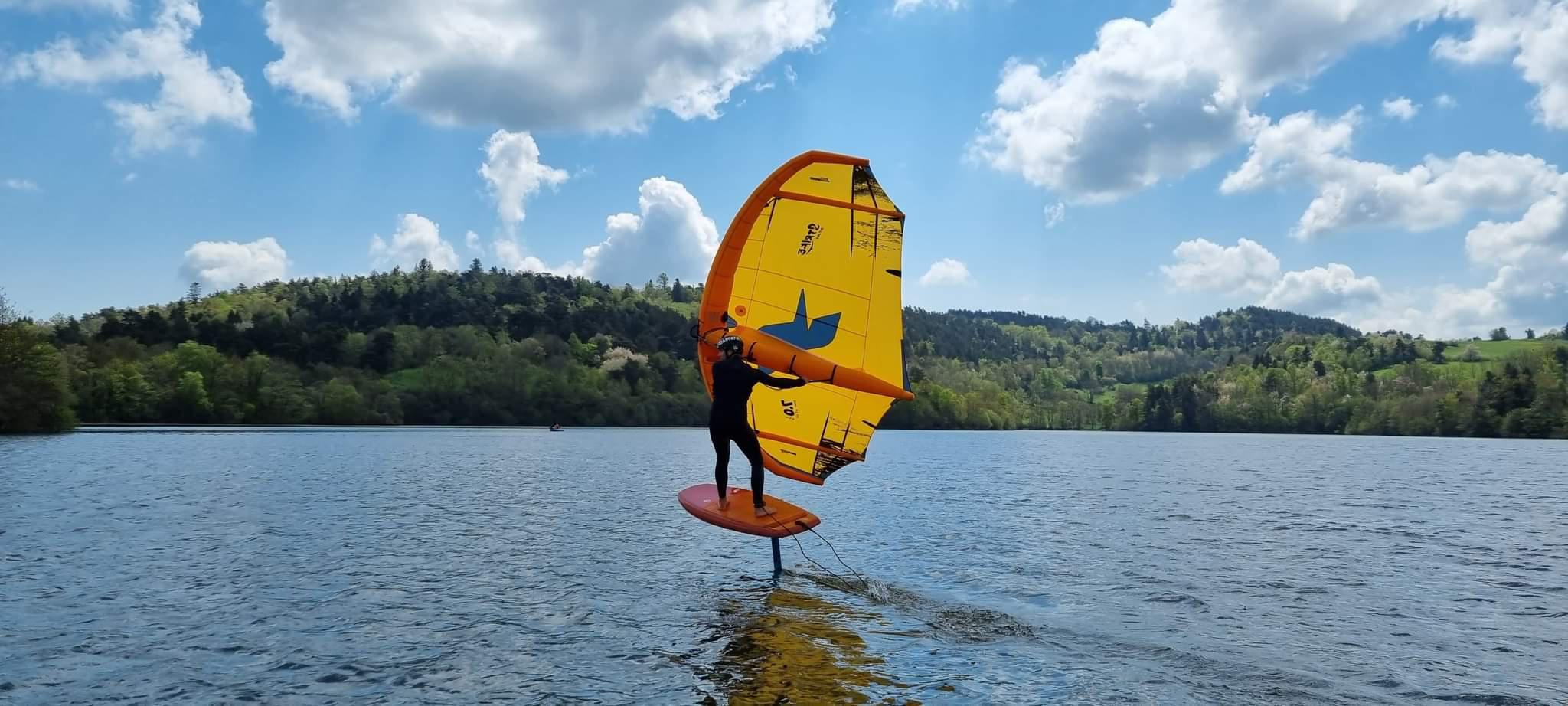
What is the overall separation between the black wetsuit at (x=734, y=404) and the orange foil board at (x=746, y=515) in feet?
2.31

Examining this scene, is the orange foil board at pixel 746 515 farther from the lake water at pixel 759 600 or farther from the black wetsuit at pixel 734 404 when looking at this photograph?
the lake water at pixel 759 600

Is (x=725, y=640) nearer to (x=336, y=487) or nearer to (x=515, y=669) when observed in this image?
(x=515, y=669)

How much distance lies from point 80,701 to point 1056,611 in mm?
15043

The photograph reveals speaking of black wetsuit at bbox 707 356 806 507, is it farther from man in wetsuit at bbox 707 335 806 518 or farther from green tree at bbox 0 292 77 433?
green tree at bbox 0 292 77 433

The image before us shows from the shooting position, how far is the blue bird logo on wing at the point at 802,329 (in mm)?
17422

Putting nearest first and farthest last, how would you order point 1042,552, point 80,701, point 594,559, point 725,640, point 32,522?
point 80,701 → point 725,640 → point 594,559 → point 1042,552 → point 32,522

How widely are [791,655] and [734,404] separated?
4.55 meters

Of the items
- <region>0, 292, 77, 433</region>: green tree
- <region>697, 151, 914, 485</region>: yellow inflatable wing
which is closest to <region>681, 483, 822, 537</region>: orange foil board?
<region>697, 151, 914, 485</region>: yellow inflatable wing

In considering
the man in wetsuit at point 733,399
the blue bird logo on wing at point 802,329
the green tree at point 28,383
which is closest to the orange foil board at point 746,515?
the man in wetsuit at point 733,399

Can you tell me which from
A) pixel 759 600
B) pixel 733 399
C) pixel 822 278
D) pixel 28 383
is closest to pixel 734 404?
pixel 733 399

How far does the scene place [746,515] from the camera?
17641 mm

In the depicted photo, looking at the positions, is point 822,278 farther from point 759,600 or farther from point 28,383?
point 28,383

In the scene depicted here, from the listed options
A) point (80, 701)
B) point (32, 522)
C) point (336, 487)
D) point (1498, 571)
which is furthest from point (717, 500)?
point (336, 487)

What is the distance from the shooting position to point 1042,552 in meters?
25.9
